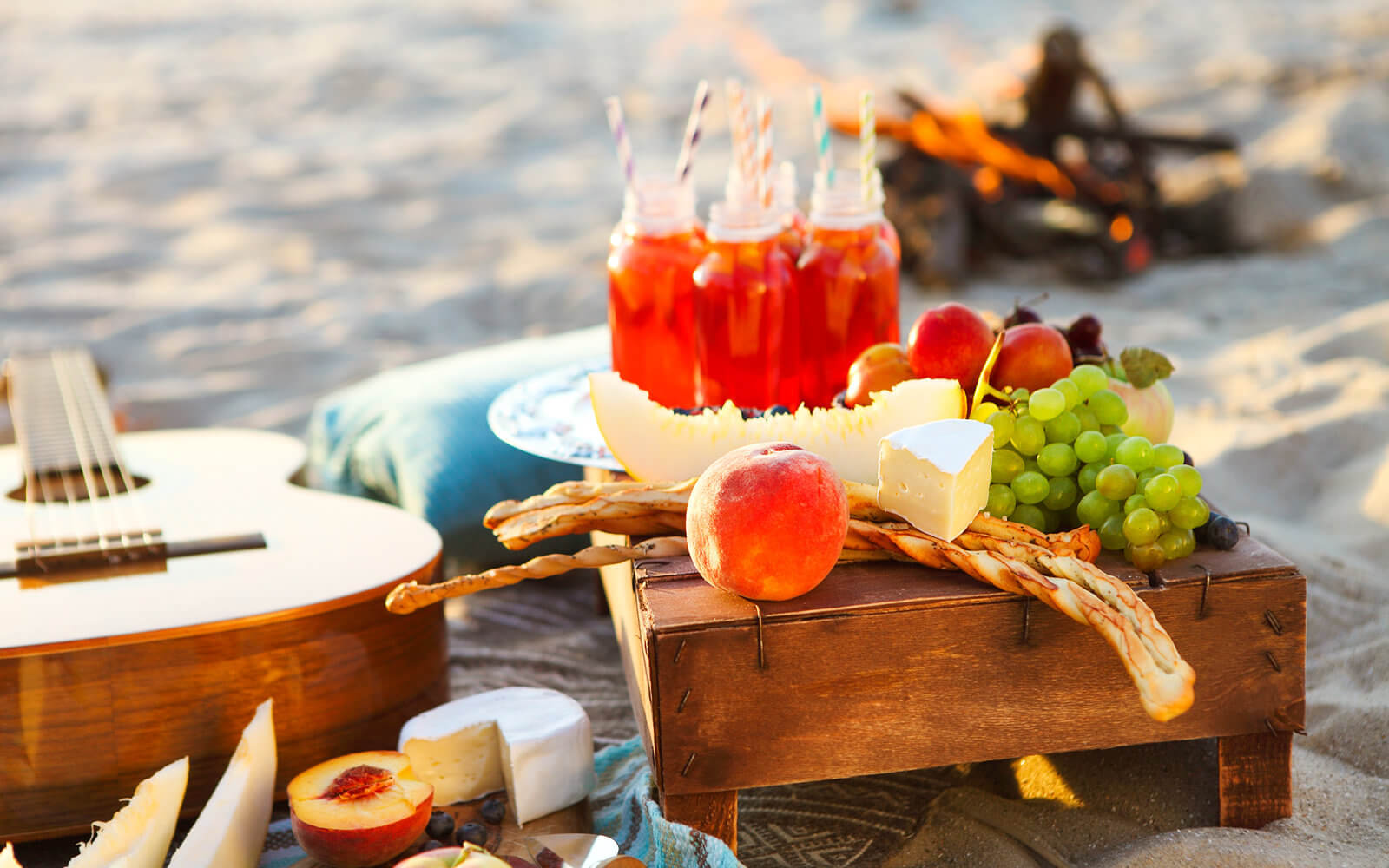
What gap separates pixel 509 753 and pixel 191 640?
0.49m

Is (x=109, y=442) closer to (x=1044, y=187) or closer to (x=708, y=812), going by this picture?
(x=708, y=812)

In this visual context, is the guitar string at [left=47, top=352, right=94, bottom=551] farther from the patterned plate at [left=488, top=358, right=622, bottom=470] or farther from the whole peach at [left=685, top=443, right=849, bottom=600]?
the whole peach at [left=685, top=443, right=849, bottom=600]

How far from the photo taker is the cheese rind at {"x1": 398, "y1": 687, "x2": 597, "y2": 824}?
68.4 inches

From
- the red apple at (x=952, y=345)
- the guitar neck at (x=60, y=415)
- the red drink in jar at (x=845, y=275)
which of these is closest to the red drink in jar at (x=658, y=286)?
the red drink in jar at (x=845, y=275)

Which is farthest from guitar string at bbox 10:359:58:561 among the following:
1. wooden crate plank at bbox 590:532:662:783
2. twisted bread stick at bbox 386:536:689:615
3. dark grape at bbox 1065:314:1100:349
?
dark grape at bbox 1065:314:1100:349

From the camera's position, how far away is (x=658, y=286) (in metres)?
2.04

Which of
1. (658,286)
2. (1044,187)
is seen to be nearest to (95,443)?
(658,286)

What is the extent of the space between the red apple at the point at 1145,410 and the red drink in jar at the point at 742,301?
1.78 feet

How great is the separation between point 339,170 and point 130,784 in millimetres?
5324

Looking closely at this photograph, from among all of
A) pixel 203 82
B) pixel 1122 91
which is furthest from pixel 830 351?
pixel 203 82

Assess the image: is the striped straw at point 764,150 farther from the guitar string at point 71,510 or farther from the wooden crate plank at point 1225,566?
the guitar string at point 71,510

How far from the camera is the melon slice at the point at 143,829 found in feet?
5.06

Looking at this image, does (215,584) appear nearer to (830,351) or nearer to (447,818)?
(447,818)

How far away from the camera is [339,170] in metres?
6.63
